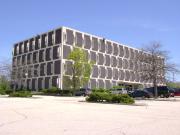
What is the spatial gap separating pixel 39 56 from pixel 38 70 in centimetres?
398

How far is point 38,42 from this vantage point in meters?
93.2

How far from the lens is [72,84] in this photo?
7069 centimetres

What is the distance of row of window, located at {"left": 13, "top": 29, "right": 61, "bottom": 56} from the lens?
283 feet

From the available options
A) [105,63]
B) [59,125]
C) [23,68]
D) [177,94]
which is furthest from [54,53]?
[59,125]

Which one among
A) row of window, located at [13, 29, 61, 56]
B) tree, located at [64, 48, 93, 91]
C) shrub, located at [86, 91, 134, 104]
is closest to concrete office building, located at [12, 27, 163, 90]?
row of window, located at [13, 29, 61, 56]

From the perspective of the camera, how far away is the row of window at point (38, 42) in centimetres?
8612

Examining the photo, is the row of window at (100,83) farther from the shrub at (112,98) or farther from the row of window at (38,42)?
the shrub at (112,98)

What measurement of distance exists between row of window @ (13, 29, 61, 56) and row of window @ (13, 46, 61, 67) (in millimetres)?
1429

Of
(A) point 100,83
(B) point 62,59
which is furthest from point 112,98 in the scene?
(A) point 100,83

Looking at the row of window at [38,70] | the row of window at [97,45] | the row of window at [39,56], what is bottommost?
the row of window at [38,70]

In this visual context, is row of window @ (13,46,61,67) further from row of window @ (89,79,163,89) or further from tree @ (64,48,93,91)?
tree @ (64,48,93,91)

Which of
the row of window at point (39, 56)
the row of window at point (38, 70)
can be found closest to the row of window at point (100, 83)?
the row of window at point (38, 70)

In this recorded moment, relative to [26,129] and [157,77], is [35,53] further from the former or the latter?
[26,129]

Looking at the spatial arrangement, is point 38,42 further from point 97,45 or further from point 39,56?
point 97,45
